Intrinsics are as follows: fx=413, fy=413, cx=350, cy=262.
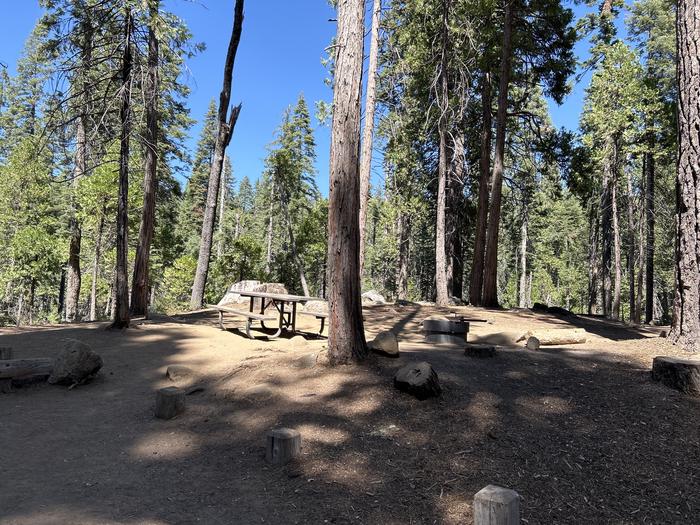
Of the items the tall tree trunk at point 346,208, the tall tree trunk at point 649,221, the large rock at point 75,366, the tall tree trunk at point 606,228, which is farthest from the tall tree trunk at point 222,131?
the tall tree trunk at point 649,221

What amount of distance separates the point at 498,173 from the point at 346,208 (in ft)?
32.5

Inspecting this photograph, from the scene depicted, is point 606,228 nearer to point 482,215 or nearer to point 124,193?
point 482,215

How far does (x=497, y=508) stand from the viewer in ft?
7.63

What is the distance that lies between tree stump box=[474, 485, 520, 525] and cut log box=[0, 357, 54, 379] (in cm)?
683

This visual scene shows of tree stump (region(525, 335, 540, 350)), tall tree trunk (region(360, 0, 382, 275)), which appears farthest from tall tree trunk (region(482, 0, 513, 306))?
tree stump (region(525, 335, 540, 350))

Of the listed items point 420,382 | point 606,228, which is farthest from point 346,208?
point 606,228

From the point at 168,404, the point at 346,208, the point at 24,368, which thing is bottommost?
the point at 168,404

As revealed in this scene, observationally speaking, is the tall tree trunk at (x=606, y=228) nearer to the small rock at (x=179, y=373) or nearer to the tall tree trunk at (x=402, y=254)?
the tall tree trunk at (x=402, y=254)

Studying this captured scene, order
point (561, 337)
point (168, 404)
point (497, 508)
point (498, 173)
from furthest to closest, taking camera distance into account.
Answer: point (498, 173) < point (561, 337) < point (168, 404) < point (497, 508)

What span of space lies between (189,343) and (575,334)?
25.3ft

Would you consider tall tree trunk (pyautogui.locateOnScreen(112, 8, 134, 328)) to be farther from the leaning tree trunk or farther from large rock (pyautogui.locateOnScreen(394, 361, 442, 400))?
the leaning tree trunk

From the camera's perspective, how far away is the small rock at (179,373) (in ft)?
21.8

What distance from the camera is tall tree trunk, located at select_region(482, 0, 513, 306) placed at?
13445mm

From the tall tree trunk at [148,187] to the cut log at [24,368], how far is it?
546 cm
